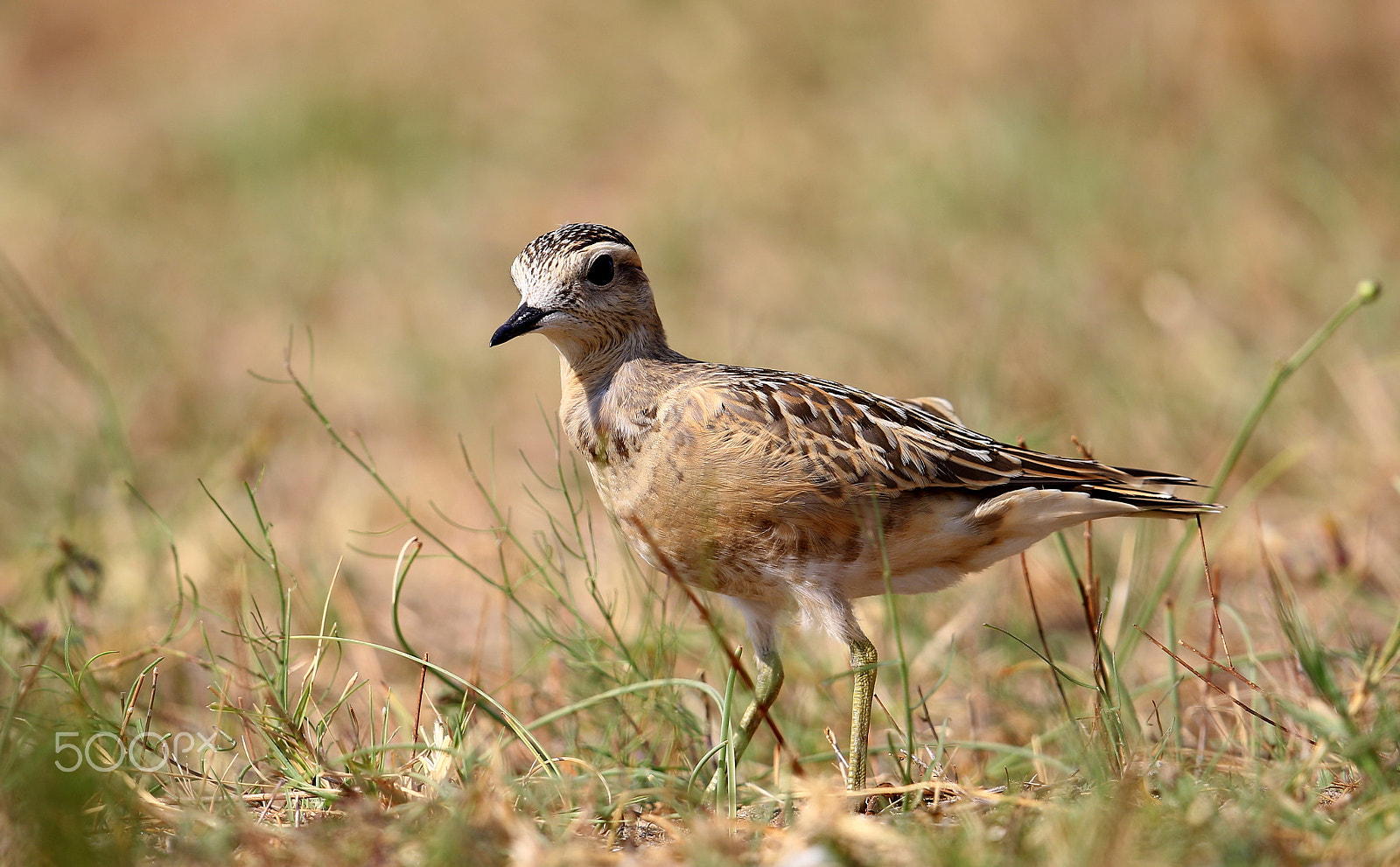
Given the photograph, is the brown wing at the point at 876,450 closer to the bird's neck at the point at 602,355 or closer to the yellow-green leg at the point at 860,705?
the bird's neck at the point at 602,355

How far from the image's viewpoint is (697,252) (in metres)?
9.70

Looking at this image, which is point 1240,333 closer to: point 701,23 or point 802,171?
point 802,171

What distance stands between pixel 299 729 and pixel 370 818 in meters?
0.70

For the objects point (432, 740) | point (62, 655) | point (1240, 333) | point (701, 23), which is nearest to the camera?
point (432, 740)

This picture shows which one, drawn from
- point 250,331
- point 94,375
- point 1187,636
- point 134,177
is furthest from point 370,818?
point 134,177

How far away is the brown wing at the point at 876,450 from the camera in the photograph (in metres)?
3.85

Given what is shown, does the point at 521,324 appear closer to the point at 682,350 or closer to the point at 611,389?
the point at 611,389

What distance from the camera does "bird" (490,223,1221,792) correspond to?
3830mm

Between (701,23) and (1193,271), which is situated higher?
(701,23)

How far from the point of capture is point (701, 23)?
12047 millimetres

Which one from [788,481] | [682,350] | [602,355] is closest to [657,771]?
[788,481]

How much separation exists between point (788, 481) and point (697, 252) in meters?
6.14
